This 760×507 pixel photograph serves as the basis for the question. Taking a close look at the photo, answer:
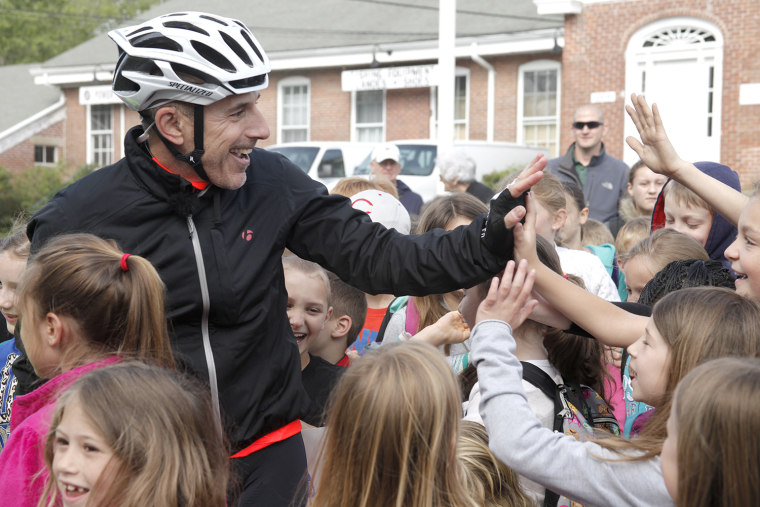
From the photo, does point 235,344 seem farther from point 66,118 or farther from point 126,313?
point 66,118

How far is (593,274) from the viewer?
16.4 feet

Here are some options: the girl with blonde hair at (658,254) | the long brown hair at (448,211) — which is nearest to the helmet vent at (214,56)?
the long brown hair at (448,211)

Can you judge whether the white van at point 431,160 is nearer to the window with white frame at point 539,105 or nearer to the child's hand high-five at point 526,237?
the window with white frame at point 539,105

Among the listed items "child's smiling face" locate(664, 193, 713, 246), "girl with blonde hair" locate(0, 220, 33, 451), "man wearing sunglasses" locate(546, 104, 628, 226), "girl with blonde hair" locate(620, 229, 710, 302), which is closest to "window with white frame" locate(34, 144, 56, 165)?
"man wearing sunglasses" locate(546, 104, 628, 226)

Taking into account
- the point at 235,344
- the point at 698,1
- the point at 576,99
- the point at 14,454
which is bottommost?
the point at 14,454

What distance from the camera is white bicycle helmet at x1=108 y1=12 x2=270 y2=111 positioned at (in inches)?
109

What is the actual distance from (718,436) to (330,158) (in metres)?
16.7

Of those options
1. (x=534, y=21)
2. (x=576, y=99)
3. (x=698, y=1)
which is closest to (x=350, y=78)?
(x=534, y=21)

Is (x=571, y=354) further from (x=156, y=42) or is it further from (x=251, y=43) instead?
(x=156, y=42)

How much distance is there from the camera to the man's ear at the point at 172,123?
112 inches

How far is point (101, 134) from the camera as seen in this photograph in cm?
3091

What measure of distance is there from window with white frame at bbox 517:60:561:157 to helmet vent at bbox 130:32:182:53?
65.8 ft

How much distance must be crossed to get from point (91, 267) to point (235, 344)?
0.50 meters

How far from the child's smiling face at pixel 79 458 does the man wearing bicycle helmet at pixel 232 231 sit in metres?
0.49
